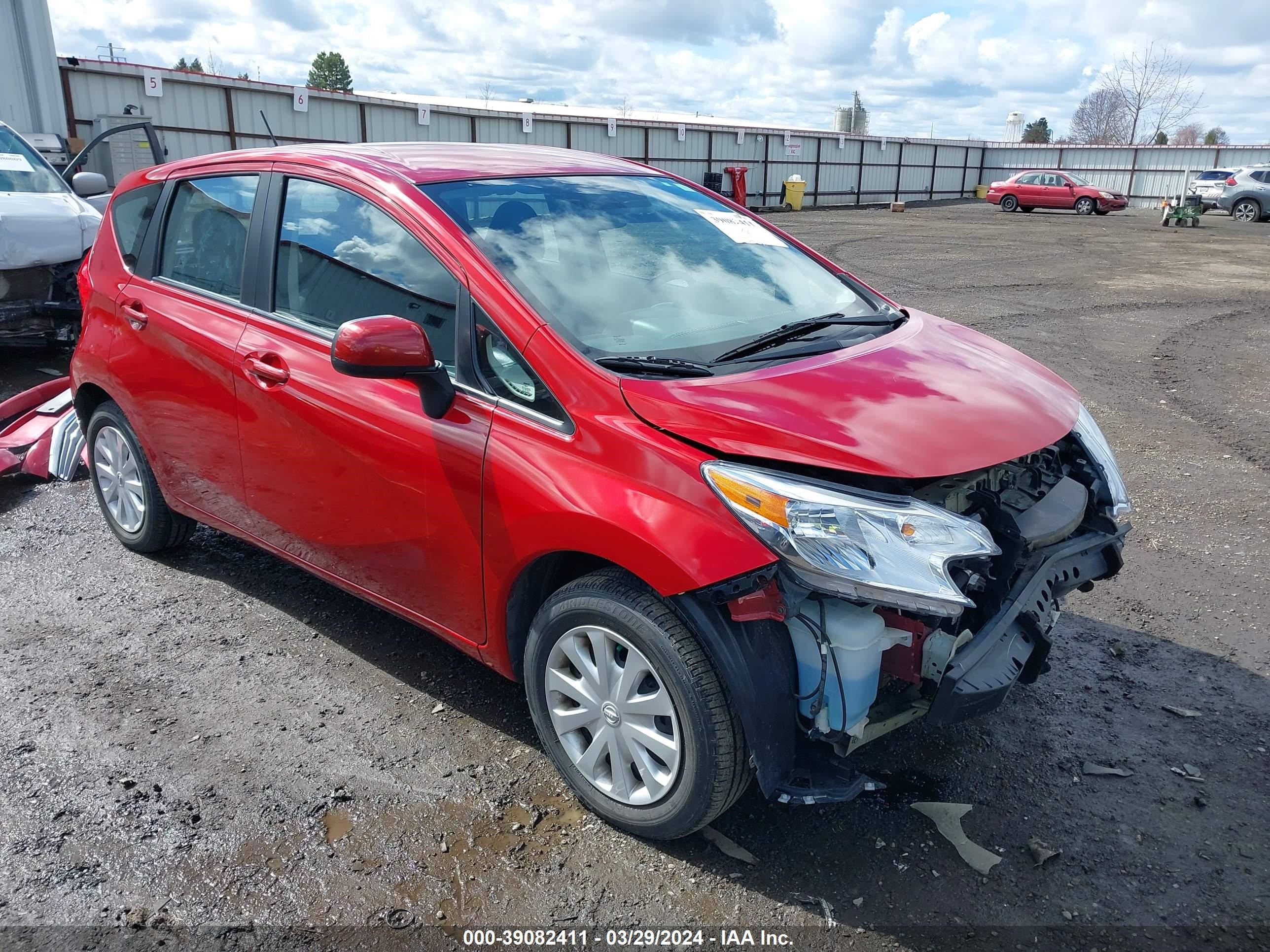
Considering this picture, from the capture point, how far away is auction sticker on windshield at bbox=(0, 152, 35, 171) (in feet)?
29.5

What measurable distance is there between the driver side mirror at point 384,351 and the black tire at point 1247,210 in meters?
34.4

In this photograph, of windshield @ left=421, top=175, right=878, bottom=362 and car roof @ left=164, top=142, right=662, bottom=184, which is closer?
windshield @ left=421, top=175, right=878, bottom=362

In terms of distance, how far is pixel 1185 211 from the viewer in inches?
1119

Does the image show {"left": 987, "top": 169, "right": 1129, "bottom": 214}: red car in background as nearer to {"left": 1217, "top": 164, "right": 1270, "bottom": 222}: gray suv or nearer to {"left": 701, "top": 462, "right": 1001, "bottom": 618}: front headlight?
{"left": 1217, "top": 164, "right": 1270, "bottom": 222}: gray suv

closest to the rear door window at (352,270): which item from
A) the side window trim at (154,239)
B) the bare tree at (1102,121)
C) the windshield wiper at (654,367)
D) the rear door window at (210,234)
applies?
the rear door window at (210,234)

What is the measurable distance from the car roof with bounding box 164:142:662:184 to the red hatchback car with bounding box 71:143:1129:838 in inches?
0.9

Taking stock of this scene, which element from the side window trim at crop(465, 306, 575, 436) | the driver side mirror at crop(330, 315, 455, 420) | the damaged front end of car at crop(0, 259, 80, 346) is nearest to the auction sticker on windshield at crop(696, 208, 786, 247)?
the side window trim at crop(465, 306, 575, 436)

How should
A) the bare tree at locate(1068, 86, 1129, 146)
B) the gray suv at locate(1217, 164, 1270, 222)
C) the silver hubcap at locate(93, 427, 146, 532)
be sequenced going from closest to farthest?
the silver hubcap at locate(93, 427, 146, 532) → the gray suv at locate(1217, 164, 1270, 222) → the bare tree at locate(1068, 86, 1129, 146)

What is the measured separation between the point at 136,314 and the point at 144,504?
888mm

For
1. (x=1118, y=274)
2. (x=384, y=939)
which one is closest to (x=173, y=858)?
(x=384, y=939)

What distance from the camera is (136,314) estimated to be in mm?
4191

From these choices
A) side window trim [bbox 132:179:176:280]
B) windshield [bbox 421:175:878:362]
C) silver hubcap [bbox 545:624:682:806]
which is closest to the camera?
silver hubcap [bbox 545:624:682:806]

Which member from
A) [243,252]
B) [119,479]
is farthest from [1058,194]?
[243,252]

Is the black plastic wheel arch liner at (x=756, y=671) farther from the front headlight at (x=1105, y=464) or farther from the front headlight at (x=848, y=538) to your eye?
the front headlight at (x=1105, y=464)
